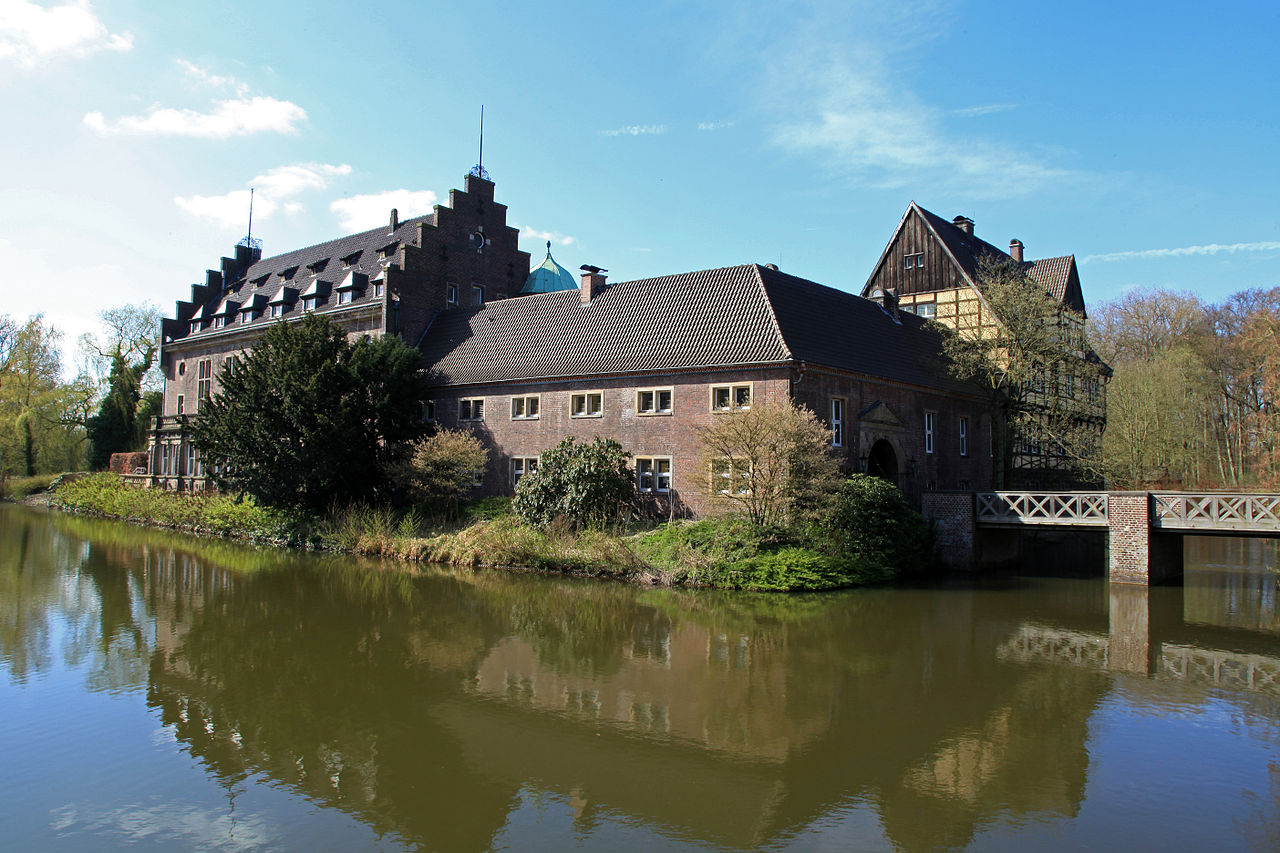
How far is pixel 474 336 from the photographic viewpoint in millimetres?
32594

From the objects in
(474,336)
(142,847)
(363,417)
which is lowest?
(142,847)

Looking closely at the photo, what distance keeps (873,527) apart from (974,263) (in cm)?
2064

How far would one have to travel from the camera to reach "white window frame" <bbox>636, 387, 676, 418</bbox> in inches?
1002

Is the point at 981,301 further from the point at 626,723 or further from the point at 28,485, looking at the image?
the point at 28,485

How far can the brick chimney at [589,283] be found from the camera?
29.7m

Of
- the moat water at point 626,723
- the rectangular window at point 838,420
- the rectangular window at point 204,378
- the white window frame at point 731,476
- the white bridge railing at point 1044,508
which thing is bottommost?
the moat water at point 626,723

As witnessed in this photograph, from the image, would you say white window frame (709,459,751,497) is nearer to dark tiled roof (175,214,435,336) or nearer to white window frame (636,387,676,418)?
white window frame (636,387,676,418)

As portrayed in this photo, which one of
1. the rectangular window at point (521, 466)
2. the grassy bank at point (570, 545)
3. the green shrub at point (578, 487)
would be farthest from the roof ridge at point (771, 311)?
the rectangular window at point (521, 466)

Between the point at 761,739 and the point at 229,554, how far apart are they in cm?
2103

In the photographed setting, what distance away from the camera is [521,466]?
2928cm

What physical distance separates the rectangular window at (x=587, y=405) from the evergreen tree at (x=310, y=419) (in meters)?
6.41

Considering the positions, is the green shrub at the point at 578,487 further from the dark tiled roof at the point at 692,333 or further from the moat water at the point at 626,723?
the moat water at the point at 626,723

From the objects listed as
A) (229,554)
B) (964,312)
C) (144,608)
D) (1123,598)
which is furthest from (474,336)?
(1123,598)

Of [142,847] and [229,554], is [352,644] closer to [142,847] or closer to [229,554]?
Answer: [142,847]
